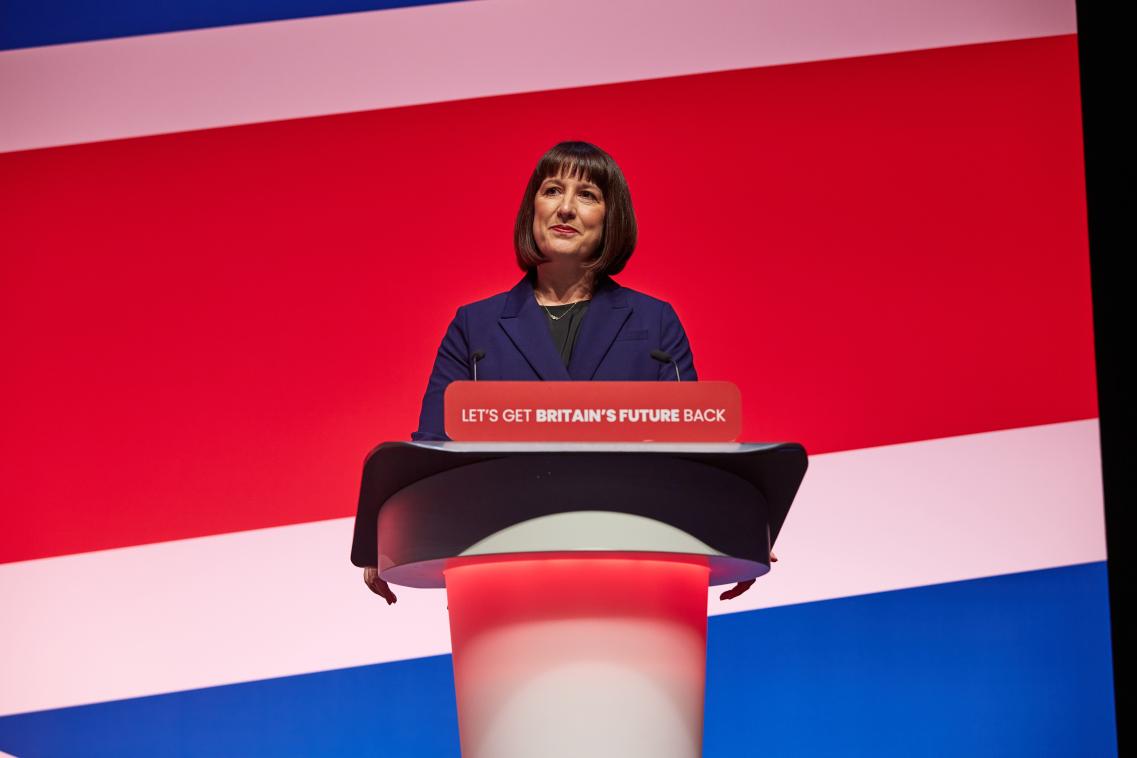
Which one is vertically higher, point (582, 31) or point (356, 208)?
point (582, 31)

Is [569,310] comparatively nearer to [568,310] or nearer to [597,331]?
[568,310]

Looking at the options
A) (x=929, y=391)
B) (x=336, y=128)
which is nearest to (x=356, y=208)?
(x=336, y=128)

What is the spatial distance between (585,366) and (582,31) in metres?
1.59

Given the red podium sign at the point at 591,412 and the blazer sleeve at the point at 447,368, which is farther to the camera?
the blazer sleeve at the point at 447,368

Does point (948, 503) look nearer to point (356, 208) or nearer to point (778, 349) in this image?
point (778, 349)

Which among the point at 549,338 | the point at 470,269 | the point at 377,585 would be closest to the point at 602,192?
the point at 549,338

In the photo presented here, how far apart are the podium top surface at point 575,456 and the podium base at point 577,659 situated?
12cm

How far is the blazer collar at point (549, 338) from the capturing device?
6.59 ft

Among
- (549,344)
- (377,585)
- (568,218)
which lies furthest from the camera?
(568,218)

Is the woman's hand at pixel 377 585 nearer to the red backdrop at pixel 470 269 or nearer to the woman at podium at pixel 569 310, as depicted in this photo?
the woman at podium at pixel 569 310

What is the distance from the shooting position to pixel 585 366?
204cm

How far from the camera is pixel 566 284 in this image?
2230 millimetres

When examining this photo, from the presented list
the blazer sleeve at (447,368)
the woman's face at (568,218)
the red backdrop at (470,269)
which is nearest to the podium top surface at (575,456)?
the blazer sleeve at (447,368)

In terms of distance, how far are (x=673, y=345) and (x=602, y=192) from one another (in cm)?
34
